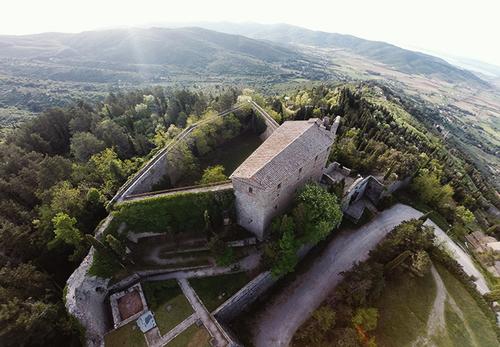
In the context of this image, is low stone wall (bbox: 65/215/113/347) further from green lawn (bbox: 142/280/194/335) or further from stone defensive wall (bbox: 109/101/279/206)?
stone defensive wall (bbox: 109/101/279/206)

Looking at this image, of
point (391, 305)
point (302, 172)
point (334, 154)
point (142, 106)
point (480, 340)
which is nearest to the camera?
point (480, 340)

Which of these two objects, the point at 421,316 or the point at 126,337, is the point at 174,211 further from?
the point at 421,316

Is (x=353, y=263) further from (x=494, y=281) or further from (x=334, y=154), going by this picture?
(x=494, y=281)

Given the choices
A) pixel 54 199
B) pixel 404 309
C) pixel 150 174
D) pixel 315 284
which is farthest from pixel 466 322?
pixel 54 199

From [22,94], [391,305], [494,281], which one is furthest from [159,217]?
[22,94]

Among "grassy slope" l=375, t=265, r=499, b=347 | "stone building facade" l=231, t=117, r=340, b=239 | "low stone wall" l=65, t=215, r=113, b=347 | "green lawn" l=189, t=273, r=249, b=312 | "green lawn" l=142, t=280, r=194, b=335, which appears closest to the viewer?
"low stone wall" l=65, t=215, r=113, b=347

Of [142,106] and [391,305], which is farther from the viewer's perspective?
[142,106]

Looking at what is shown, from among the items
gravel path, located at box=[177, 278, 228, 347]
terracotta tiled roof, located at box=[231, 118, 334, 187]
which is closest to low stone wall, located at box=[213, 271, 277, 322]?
gravel path, located at box=[177, 278, 228, 347]
